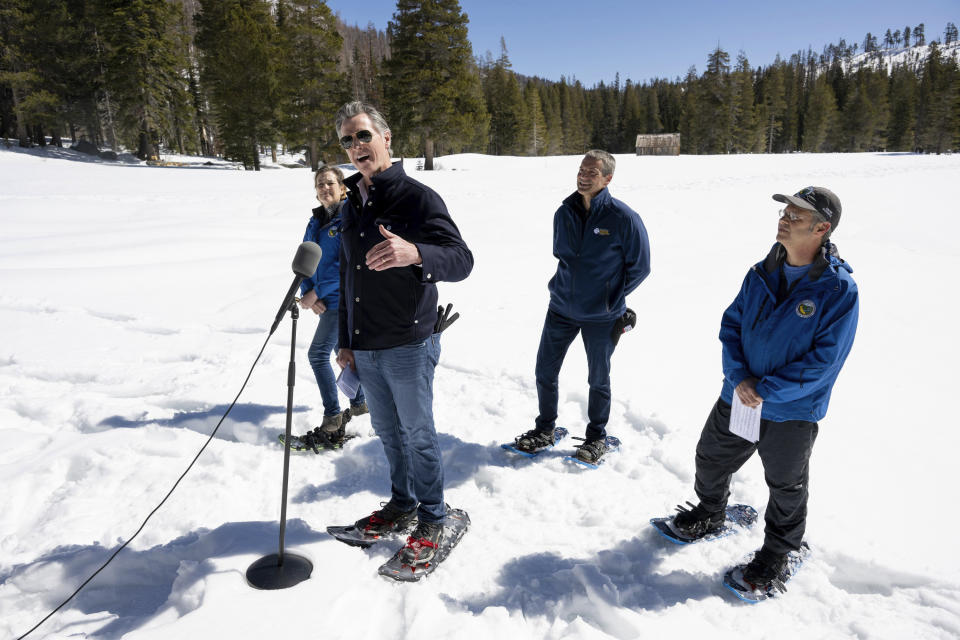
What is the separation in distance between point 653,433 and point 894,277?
22.8 ft

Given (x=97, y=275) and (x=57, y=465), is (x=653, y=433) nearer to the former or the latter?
(x=57, y=465)

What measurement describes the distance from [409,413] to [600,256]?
1838 millimetres

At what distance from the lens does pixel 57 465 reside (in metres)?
3.67

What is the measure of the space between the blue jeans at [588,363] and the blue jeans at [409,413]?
1.37 meters

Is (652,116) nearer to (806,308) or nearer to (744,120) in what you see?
(744,120)

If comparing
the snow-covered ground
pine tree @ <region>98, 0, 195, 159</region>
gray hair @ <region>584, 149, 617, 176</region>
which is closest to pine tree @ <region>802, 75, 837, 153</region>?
the snow-covered ground

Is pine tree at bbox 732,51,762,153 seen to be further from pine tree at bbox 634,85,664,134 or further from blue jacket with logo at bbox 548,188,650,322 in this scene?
blue jacket with logo at bbox 548,188,650,322

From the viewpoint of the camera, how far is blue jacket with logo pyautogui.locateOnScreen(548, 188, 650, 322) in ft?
12.1

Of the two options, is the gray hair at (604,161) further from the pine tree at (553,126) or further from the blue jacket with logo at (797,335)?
the pine tree at (553,126)

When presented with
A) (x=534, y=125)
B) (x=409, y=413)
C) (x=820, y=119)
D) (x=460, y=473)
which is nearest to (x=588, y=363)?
(x=460, y=473)

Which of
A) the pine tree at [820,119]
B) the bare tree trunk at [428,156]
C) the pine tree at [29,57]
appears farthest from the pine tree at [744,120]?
the pine tree at [29,57]

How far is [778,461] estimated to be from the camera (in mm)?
2578

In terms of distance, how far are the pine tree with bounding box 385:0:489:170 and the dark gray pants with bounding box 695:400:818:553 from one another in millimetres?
27895

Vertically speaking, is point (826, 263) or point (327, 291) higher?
point (826, 263)
